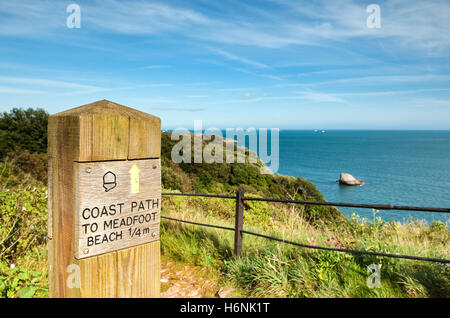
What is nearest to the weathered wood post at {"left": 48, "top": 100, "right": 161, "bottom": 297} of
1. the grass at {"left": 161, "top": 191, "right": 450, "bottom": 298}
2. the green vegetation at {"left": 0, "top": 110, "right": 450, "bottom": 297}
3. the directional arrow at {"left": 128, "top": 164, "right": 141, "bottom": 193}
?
the directional arrow at {"left": 128, "top": 164, "right": 141, "bottom": 193}

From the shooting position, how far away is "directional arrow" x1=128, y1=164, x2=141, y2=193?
1.83m

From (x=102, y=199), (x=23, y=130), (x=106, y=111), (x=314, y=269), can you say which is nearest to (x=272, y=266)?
(x=314, y=269)

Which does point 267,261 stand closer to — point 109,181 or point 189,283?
point 189,283

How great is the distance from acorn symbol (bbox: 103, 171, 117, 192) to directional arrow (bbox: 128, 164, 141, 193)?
11cm

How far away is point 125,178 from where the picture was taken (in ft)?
5.93

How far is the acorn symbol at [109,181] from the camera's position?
1.73 m

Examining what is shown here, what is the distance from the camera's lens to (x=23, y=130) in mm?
24312

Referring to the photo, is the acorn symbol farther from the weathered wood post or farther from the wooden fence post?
the wooden fence post

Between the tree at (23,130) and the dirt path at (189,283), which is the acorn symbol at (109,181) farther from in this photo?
the tree at (23,130)

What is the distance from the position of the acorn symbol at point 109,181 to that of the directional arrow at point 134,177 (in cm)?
11

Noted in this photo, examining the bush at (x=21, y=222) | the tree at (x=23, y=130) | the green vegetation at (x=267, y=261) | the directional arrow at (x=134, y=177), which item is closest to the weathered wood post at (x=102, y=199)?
the directional arrow at (x=134, y=177)

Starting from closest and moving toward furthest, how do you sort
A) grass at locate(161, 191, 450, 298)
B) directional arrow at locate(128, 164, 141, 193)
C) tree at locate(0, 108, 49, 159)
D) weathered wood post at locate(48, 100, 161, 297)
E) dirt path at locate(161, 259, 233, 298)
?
weathered wood post at locate(48, 100, 161, 297) → directional arrow at locate(128, 164, 141, 193) → grass at locate(161, 191, 450, 298) → dirt path at locate(161, 259, 233, 298) → tree at locate(0, 108, 49, 159)
